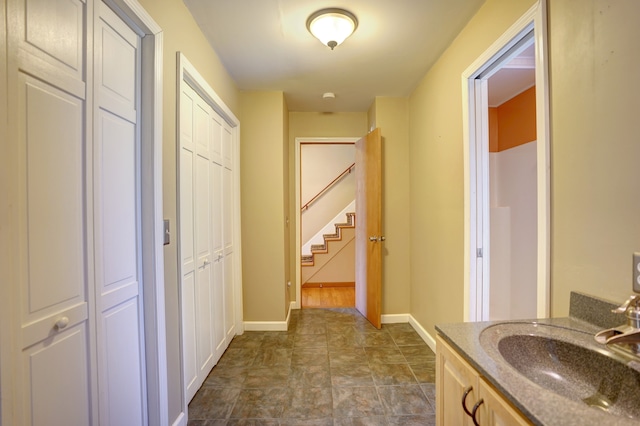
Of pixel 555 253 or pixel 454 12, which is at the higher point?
pixel 454 12

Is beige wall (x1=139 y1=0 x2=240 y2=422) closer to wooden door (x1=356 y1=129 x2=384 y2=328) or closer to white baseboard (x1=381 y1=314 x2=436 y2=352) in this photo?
wooden door (x1=356 y1=129 x2=384 y2=328)

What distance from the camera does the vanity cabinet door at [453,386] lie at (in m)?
0.85

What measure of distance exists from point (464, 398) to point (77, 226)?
141 centimetres

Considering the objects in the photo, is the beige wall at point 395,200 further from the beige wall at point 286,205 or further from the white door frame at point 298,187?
the beige wall at point 286,205

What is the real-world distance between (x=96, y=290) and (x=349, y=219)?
4.48 meters

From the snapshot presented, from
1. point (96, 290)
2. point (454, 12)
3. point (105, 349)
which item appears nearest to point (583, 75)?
point (454, 12)

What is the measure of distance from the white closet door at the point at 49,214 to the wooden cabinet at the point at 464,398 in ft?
4.19

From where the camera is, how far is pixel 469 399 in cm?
85

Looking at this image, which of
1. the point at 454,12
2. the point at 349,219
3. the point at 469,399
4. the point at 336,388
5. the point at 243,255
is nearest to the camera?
the point at 469,399

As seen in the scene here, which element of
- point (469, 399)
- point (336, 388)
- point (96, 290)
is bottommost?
point (336, 388)

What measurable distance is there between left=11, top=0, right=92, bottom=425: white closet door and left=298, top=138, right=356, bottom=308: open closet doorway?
3059mm

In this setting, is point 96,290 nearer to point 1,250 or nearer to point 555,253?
point 1,250

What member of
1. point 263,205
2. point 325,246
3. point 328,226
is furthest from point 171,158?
point 328,226

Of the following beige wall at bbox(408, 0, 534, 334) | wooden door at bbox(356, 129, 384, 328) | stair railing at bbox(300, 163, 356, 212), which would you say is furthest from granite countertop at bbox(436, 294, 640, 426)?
stair railing at bbox(300, 163, 356, 212)
